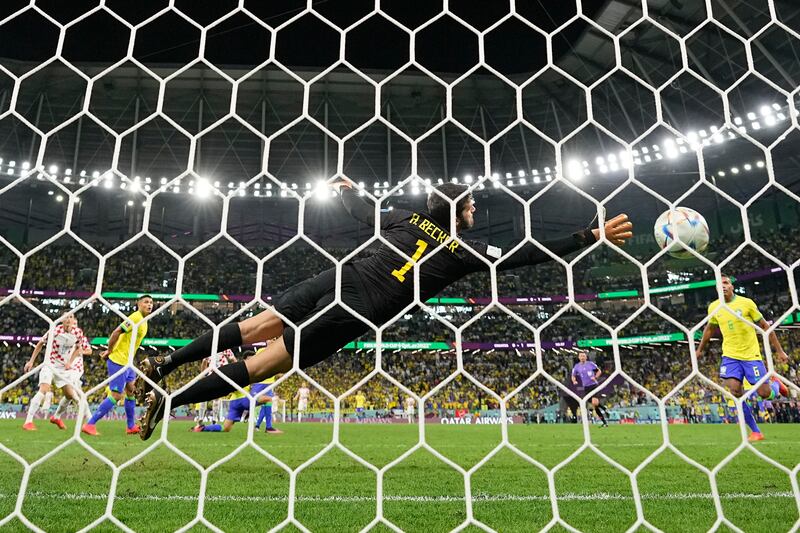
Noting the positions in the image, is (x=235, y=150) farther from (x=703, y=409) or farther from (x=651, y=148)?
(x=703, y=409)

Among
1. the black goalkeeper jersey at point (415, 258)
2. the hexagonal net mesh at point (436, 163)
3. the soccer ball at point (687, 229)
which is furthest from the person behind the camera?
the hexagonal net mesh at point (436, 163)

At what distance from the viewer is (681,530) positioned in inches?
95.9

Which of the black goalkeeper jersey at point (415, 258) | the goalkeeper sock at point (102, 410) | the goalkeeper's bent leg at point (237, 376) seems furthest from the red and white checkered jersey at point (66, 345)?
the black goalkeeper jersey at point (415, 258)

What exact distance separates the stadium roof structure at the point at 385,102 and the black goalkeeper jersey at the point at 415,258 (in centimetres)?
1076

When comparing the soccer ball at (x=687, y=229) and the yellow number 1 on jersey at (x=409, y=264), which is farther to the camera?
the soccer ball at (x=687, y=229)

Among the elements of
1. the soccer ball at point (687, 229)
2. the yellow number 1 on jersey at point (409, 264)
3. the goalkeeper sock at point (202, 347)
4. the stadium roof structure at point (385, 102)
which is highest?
the yellow number 1 on jersey at point (409, 264)

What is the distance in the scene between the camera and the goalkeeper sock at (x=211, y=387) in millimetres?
2611

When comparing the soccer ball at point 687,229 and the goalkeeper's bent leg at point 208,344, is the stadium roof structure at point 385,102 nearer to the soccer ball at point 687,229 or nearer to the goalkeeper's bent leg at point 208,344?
the soccer ball at point 687,229

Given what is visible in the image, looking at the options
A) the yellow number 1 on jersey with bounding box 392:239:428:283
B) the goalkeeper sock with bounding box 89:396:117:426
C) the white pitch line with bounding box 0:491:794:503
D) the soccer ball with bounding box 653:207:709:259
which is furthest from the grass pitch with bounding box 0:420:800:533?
the goalkeeper sock with bounding box 89:396:117:426

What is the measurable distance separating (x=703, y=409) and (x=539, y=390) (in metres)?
5.40

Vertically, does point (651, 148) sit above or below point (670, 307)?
above

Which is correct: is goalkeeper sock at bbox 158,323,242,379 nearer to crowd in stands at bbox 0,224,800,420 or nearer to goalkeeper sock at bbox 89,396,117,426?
goalkeeper sock at bbox 89,396,117,426

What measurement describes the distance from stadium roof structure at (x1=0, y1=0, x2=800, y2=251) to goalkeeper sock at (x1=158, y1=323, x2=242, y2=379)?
11056mm

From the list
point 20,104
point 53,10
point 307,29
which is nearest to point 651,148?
point 307,29
